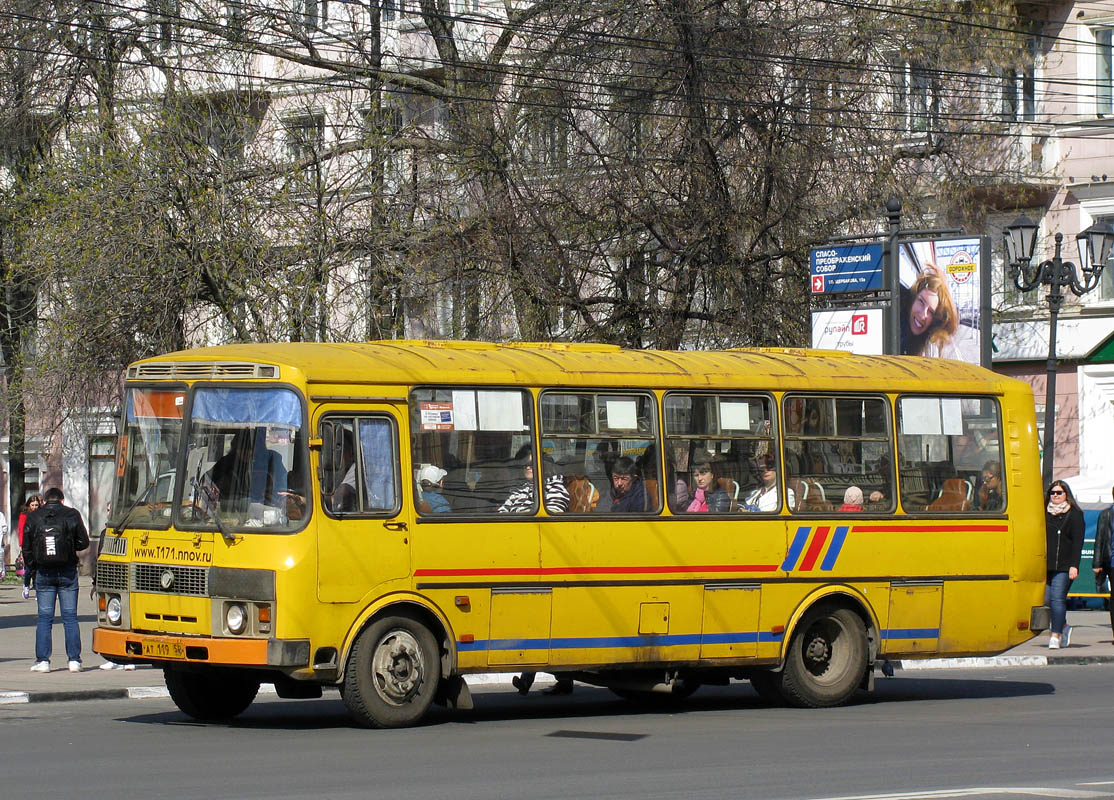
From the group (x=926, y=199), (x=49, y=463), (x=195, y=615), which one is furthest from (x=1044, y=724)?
(x=49, y=463)

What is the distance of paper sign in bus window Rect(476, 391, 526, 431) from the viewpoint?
1409cm

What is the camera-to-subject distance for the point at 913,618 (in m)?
16.1

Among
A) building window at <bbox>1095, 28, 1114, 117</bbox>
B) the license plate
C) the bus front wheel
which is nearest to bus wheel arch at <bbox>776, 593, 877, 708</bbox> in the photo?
the bus front wheel

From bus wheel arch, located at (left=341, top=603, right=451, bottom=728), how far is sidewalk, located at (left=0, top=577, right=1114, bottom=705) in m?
3.86

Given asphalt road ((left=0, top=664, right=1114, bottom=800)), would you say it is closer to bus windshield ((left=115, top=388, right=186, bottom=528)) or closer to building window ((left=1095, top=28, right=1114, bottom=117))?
bus windshield ((left=115, top=388, right=186, bottom=528))

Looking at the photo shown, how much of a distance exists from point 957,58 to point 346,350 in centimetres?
1788

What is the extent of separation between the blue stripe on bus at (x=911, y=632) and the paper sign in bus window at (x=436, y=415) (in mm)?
4554

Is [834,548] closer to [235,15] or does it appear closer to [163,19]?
[235,15]

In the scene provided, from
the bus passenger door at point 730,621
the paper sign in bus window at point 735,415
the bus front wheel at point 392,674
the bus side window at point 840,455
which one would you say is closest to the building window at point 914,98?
the bus side window at point 840,455

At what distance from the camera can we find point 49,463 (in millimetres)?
44719

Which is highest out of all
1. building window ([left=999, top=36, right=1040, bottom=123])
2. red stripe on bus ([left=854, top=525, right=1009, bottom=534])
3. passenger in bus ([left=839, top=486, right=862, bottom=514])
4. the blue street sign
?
building window ([left=999, top=36, right=1040, bottom=123])

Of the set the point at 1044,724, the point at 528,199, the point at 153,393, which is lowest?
the point at 1044,724

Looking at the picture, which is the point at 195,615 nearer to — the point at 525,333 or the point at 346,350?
the point at 346,350

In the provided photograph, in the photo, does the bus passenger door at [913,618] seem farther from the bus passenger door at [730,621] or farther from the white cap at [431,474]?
the white cap at [431,474]
